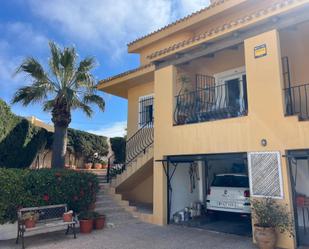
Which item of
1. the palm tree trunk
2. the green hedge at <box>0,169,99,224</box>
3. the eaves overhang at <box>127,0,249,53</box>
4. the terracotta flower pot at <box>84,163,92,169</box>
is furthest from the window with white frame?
the terracotta flower pot at <box>84,163,92,169</box>

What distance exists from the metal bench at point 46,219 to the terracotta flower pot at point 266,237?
559cm

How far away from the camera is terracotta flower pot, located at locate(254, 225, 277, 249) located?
6859 millimetres

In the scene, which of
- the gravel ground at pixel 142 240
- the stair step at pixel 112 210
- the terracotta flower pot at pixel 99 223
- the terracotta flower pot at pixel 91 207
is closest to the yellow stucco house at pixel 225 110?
the stair step at pixel 112 210

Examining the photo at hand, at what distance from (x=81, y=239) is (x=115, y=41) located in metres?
10.9

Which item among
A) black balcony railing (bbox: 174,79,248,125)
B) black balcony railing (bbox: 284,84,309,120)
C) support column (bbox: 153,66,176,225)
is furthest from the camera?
support column (bbox: 153,66,176,225)

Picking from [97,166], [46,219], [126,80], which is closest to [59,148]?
[46,219]

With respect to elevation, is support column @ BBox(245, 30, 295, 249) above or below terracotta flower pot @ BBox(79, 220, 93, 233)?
above

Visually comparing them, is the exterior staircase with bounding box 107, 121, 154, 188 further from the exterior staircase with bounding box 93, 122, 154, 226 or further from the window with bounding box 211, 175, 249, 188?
the window with bounding box 211, 175, 249, 188

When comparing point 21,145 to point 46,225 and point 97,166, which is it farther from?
point 46,225

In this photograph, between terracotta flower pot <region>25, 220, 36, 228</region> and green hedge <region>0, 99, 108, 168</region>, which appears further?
green hedge <region>0, 99, 108, 168</region>

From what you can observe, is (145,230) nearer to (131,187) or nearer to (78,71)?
(131,187)

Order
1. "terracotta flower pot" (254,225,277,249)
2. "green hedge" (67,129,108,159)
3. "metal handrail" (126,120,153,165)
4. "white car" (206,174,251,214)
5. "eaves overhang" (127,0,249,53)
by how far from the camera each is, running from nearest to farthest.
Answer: "terracotta flower pot" (254,225,277,249) → "white car" (206,174,251,214) → "eaves overhang" (127,0,249,53) → "metal handrail" (126,120,153,165) → "green hedge" (67,129,108,159)

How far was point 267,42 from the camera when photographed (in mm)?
8148

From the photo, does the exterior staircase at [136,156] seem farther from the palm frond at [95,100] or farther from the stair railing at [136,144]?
the palm frond at [95,100]
